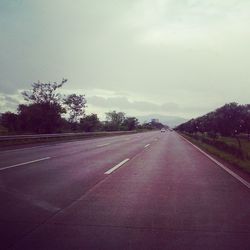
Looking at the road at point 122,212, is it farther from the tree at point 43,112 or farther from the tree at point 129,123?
the tree at point 129,123

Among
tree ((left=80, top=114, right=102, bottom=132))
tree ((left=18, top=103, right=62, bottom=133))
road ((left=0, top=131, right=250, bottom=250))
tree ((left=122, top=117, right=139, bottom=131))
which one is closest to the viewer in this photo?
road ((left=0, top=131, right=250, bottom=250))

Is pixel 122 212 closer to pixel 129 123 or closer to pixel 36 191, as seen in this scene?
pixel 36 191

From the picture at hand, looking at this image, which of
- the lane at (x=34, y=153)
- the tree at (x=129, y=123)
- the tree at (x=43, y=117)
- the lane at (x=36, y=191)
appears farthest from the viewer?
the tree at (x=129, y=123)

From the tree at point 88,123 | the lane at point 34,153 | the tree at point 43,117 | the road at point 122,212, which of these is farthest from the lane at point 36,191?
the tree at point 88,123

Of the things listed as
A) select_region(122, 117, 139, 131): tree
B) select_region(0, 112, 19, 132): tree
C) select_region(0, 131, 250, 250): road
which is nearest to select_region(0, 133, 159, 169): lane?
select_region(0, 131, 250, 250): road

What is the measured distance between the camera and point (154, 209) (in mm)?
7082

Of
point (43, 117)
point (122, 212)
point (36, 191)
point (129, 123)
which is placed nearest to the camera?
point (122, 212)

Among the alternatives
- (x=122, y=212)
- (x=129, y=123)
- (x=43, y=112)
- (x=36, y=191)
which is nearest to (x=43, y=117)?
(x=43, y=112)

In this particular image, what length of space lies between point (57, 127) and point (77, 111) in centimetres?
2565

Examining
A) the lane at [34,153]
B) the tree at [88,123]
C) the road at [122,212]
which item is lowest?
the road at [122,212]

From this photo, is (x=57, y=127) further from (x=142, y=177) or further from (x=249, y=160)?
(x=142, y=177)

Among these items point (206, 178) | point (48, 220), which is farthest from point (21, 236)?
point (206, 178)

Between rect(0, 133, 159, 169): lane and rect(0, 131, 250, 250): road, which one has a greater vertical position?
rect(0, 133, 159, 169): lane

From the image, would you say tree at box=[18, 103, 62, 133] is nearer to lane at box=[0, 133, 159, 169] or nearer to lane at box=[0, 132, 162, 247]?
lane at box=[0, 133, 159, 169]
